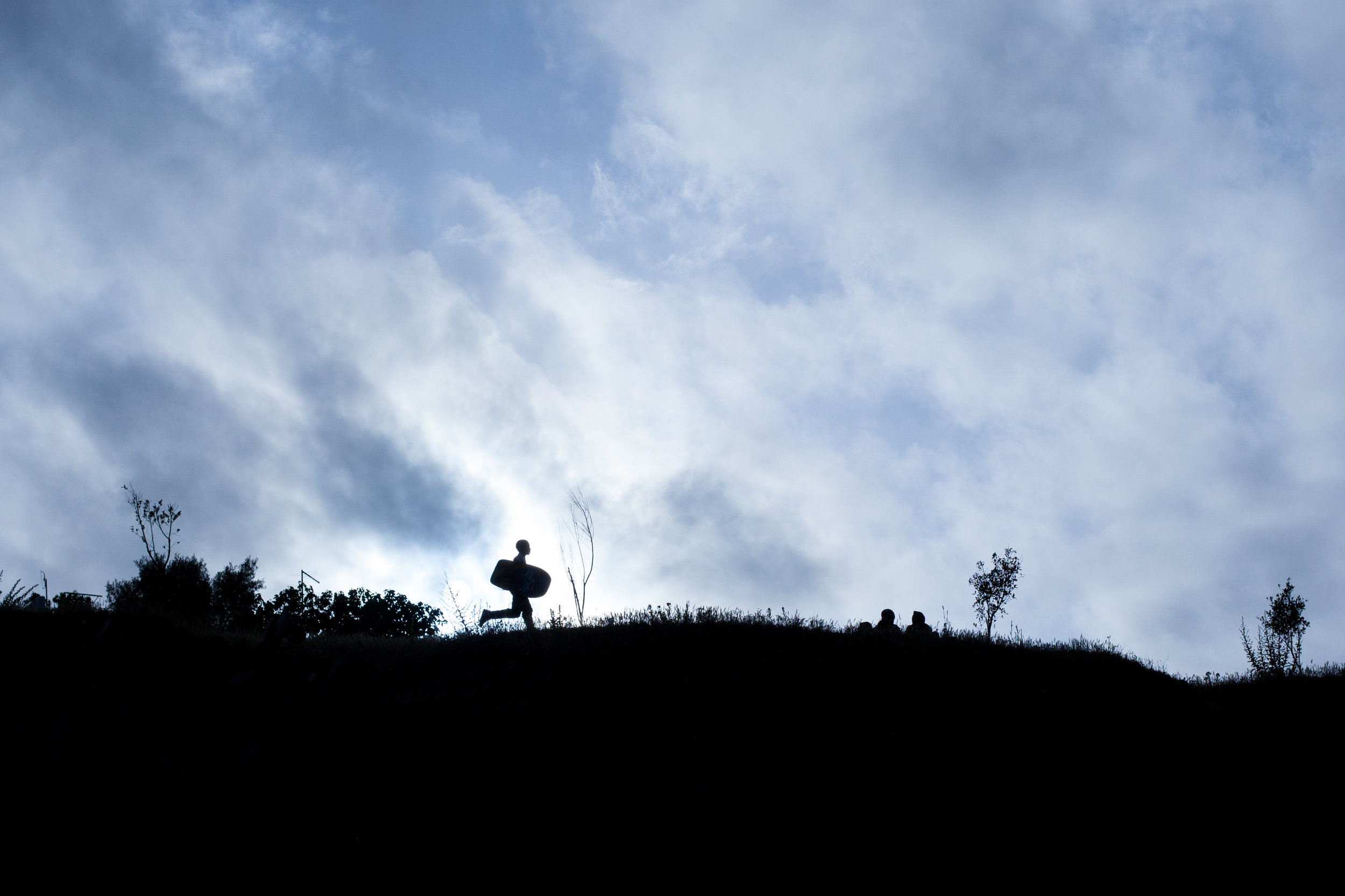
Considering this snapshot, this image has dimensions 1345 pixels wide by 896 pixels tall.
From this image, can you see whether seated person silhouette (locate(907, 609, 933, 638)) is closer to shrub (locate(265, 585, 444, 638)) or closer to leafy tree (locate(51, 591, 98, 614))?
leafy tree (locate(51, 591, 98, 614))

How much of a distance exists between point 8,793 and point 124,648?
2357mm

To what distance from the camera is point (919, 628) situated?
553 inches

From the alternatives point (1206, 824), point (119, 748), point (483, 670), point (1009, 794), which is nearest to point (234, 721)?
point (119, 748)

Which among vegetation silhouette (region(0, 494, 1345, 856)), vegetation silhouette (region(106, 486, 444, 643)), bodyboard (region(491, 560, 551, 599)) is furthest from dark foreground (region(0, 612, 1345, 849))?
vegetation silhouette (region(106, 486, 444, 643))

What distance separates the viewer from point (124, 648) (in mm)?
7453

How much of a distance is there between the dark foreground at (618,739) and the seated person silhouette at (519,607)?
120 centimetres

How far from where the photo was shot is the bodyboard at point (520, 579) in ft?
44.5

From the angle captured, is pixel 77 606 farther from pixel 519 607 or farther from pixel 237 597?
pixel 237 597

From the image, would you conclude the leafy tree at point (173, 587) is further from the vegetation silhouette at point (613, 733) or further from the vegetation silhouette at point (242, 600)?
the vegetation silhouette at point (613, 733)

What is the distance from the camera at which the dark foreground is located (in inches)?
251

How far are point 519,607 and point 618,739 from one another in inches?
222

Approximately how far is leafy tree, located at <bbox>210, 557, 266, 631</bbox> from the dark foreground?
23.2 metres

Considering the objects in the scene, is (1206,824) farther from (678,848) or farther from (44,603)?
(44,603)

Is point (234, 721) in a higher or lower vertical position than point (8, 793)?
higher
